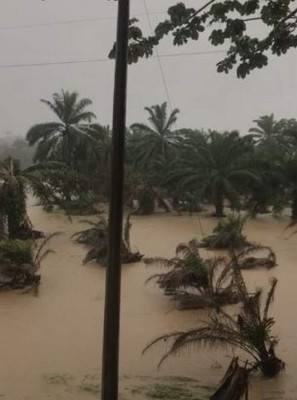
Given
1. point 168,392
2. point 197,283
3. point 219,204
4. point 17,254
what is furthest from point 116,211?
point 219,204

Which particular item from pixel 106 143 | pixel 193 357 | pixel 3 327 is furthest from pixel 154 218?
pixel 193 357

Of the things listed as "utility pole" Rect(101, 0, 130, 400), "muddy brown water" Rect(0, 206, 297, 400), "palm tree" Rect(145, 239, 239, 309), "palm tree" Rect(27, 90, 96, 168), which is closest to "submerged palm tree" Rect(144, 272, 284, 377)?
"muddy brown water" Rect(0, 206, 297, 400)

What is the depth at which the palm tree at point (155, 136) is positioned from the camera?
1262 inches

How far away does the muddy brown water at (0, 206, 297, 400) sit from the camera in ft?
25.4

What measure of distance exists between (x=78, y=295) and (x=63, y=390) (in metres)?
5.76

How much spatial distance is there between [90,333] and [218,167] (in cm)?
1642

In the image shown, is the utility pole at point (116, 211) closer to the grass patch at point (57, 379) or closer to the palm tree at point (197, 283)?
the grass patch at point (57, 379)

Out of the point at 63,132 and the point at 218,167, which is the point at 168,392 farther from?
the point at 63,132

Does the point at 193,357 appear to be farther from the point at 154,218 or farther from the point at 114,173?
the point at 154,218

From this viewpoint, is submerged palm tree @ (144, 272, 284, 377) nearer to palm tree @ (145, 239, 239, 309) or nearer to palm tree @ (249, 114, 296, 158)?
palm tree @ (145, 239, 239, 309)

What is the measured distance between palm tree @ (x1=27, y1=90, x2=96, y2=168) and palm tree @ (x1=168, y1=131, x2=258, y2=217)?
20.2ft

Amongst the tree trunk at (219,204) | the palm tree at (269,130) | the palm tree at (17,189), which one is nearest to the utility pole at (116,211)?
the palm tree at (17,189)

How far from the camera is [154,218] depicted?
91.8 feet

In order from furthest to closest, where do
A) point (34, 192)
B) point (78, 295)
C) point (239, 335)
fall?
point (34, 192), point (78, 295), point (239, 335)
